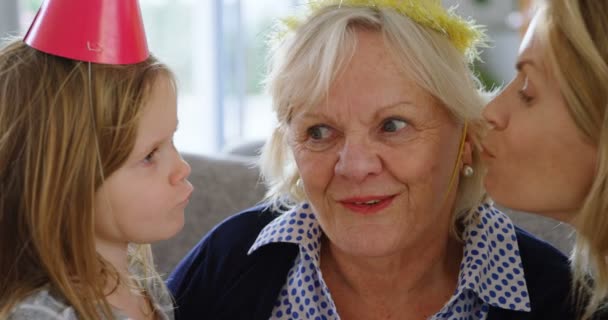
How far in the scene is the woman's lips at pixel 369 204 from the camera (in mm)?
1699

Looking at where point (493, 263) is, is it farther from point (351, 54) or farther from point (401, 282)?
point (351, 54)

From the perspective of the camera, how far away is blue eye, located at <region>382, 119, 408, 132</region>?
1693 mm

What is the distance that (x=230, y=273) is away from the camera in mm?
1904

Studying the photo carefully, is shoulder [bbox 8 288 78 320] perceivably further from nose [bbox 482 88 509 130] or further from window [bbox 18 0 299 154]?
window [bbox 18 0 299 154]

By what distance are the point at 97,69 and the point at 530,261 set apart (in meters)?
0.97

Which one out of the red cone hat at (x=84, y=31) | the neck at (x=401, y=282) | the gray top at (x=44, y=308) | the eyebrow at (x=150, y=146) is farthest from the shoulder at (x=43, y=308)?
the neck at (x=401, y=282)

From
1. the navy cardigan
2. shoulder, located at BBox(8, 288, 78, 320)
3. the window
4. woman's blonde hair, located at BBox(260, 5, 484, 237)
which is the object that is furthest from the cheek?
the window

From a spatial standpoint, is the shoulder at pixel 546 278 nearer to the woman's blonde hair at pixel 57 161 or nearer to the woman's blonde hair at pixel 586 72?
the woman's blonde hair at pixel 586 72

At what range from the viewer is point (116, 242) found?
Answer: 1567 millimetres

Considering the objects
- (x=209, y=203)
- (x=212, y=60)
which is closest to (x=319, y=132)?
(x=209, y=203)

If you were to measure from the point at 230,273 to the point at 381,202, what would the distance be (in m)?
0.42

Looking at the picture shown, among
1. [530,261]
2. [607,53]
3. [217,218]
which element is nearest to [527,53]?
[607,53]

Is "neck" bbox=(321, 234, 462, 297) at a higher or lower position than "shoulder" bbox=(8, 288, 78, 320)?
lower

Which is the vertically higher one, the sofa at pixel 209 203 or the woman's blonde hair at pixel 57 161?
the woman's blonde hair at pixel 57 161
